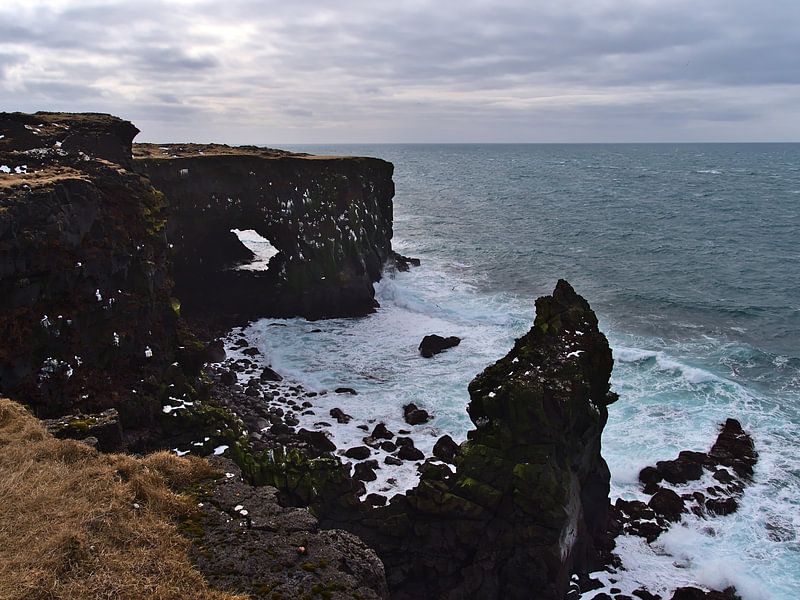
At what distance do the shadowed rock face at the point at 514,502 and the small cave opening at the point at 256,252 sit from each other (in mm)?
31339

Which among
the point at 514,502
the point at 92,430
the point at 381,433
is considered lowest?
the point at 381,433

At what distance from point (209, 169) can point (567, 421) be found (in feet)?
106

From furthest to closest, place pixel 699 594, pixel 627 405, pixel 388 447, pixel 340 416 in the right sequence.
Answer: pixel 627 405 < pixel 340 416 < pixel 388 447 < pixel 699 594

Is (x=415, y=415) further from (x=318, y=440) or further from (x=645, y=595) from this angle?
(x=645, y=595)

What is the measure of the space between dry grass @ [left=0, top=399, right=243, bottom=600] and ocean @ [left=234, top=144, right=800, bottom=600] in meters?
12.4

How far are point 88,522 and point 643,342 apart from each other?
115 ft

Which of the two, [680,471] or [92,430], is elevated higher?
[92,430]

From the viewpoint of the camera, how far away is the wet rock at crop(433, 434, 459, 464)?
2483cm

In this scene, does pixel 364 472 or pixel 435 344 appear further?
pixel 435 344

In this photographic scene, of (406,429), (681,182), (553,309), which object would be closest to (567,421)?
(553,309)

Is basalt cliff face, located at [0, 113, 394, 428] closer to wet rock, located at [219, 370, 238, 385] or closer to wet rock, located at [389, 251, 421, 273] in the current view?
wet rock, located at [219, 370, 238, 385]

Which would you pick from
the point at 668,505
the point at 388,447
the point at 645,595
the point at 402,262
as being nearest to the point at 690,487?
the point at 668,505

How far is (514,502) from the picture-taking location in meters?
17.8

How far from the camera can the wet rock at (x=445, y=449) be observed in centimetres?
2483
